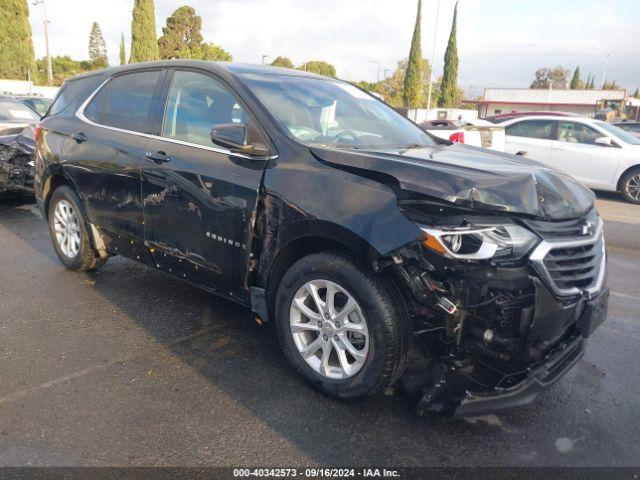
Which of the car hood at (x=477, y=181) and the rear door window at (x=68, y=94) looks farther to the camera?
the rear door window at (x=68, y=94)

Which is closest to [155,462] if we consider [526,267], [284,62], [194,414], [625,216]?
[194,414]

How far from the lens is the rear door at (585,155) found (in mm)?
10281

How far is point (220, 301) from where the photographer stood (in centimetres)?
439

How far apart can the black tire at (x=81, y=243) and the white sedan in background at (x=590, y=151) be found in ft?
28.0

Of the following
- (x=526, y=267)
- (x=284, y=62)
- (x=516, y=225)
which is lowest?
(x=526, y=267)

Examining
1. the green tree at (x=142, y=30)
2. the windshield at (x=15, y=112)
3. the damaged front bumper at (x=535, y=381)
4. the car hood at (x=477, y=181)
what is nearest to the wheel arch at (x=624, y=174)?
the car hood at (x=477, y=181)

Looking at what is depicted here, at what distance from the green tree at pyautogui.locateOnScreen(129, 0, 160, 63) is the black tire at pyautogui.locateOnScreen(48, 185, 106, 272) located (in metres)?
35.5

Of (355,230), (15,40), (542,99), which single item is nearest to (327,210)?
(355,230)

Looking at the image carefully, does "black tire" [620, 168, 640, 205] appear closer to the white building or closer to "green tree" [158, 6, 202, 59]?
the white building

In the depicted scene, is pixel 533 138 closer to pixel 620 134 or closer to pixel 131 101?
pixel 620 134

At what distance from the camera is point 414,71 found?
4244cm

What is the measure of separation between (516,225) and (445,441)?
3.68 ft

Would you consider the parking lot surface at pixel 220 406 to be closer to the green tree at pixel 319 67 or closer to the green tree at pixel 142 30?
the green tree at pixel 142 30

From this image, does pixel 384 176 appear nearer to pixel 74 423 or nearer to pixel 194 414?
pixel 194 414
